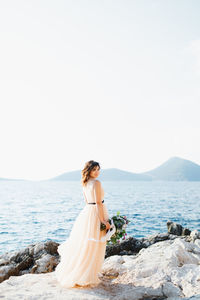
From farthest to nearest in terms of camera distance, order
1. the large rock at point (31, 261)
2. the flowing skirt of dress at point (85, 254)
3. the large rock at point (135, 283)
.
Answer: the large rock at point (31, 261), the flowing skirt of dress at point (85, 254), the large rock at point (135, 283)

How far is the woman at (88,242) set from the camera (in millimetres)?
6777

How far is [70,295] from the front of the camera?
607 cm

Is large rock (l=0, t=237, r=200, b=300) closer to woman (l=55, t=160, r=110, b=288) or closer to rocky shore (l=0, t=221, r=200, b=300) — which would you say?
rocky shore (l=0, t=221, r=200, b=300)

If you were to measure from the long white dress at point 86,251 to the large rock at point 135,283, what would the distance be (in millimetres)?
215

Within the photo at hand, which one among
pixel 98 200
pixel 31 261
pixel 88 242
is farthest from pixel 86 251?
pixel 31 261

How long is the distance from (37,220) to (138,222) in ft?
37.6

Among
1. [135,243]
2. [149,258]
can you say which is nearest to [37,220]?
[135,243]

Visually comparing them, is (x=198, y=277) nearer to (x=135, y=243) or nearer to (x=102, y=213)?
(x=102, y=213)

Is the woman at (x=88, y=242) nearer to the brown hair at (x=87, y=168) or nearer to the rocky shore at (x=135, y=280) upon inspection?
the brown hair at (x=87, y=168)

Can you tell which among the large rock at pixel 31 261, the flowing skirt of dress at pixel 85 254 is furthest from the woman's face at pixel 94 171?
the large rock at pixel 31 261

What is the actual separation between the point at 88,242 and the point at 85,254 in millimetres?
285

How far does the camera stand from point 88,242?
22.6ft

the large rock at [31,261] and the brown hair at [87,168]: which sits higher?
the brown hair at [87,168]

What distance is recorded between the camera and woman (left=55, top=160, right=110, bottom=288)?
678cm
